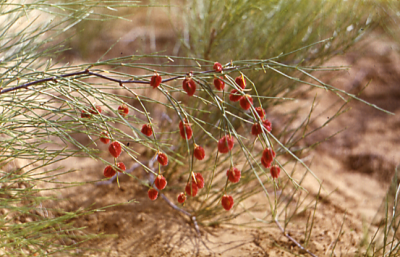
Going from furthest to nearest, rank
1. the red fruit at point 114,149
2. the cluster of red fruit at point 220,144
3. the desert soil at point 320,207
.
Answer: the desert soil at point 320,207 → the red fruit at point 114,149 → the cluster of red fruit at point 220,144

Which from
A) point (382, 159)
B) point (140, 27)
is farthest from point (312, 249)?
point (140, 27)

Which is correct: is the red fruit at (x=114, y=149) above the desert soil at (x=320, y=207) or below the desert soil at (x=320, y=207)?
above

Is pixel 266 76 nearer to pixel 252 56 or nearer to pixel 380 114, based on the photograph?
pixel 252 56

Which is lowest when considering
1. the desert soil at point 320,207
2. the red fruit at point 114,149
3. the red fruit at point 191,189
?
the desert soil at point 320,207

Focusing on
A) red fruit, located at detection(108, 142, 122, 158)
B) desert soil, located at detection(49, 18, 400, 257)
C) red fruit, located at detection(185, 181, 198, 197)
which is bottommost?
desert soil, located at detection(49, 18, 400, 257)

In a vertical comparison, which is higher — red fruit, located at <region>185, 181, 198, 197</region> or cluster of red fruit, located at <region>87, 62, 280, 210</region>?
cluster of red fruit, located at <region>87, 62, 280, 210</region>

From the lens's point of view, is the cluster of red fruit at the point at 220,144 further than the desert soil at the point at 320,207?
No

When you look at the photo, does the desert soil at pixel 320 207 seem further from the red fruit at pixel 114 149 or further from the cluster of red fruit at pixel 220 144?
the red fruit at pixel 114 149

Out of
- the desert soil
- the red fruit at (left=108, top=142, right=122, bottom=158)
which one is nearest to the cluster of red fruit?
the red fruit at (left=108, top=142, right=122, bottom=158)

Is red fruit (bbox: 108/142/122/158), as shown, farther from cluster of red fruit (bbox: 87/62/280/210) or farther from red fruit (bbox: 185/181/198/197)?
red fruit (bbox: 185/181/198/197)

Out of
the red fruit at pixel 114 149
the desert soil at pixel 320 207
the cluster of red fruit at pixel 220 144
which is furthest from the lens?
the desert soil at pixel 320 207

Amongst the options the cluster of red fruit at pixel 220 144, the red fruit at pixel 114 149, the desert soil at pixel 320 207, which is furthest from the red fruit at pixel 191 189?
the desert soil at pixel 320 207
